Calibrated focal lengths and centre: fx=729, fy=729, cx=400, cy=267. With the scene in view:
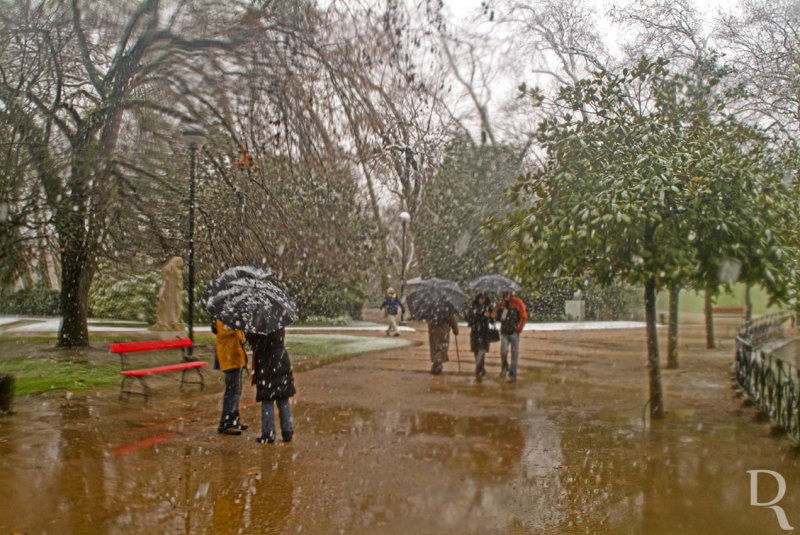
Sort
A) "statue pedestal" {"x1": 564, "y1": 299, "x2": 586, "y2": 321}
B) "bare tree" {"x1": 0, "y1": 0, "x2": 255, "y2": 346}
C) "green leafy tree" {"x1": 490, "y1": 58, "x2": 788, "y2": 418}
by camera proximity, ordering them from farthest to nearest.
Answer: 1. "statue pedestal" {"x1": 564, "y1": 299, "x2": 586, "y2": 321}
2. "bare tree" {"x1": 0, "y1": 0, "x2": 255, "y2": 346}
3. "green leafy tree" {"x1": 490, "y1": 58, "x2": 788, "y2": 418}

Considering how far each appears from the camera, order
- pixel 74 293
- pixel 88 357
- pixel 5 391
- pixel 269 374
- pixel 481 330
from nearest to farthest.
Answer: pixel 269 374 < pixel 5 391 < pixel 481 330 < pixel 88 357 < pixel 74 293

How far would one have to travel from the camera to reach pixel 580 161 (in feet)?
28.7

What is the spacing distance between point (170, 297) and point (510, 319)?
914cm

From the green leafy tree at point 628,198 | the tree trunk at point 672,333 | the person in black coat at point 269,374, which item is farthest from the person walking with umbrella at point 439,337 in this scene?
the person in black coat at point 269,374

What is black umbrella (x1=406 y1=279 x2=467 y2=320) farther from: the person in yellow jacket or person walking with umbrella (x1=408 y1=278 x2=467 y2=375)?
the person in yellow jacket

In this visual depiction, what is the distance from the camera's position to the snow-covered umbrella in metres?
7.25

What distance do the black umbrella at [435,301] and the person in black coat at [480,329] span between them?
0.37 metres

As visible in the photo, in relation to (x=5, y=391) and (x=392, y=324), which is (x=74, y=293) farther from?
(x=392, y=324)

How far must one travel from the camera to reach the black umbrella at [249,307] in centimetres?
725

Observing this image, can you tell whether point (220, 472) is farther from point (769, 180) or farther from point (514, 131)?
point (514, 131)

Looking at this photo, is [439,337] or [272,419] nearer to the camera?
[272,419]

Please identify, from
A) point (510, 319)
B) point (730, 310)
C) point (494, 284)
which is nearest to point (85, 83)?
point (494, 284)

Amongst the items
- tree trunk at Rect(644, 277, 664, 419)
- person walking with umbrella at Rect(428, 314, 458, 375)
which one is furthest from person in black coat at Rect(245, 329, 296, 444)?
person walking with umbrella at Rect(428, 314, 458, 375)

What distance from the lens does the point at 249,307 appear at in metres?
7.30
